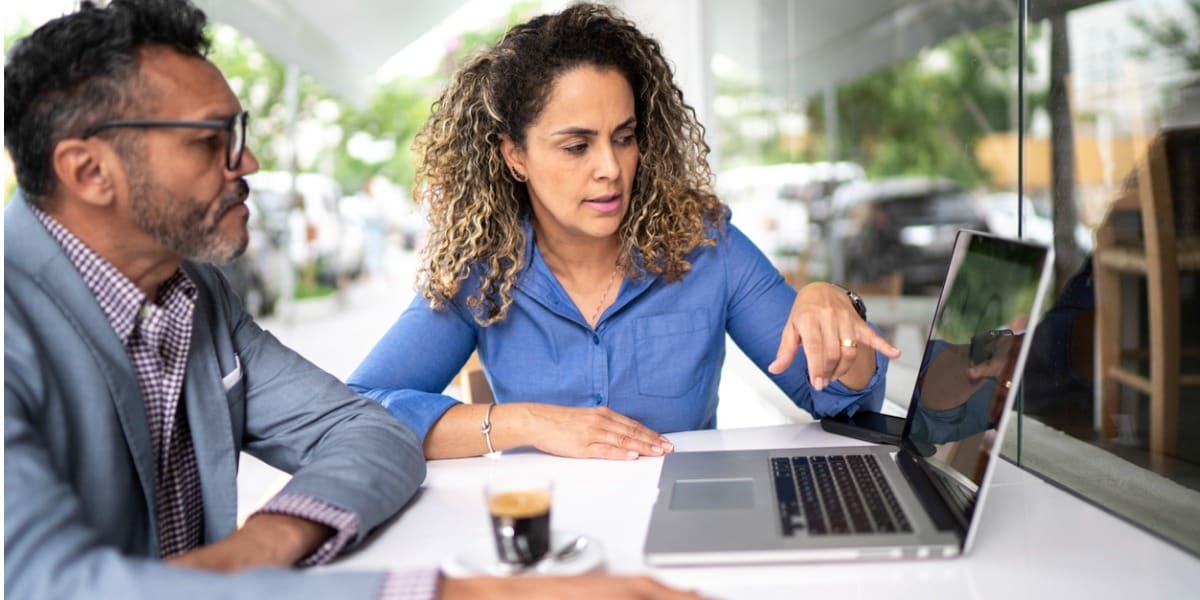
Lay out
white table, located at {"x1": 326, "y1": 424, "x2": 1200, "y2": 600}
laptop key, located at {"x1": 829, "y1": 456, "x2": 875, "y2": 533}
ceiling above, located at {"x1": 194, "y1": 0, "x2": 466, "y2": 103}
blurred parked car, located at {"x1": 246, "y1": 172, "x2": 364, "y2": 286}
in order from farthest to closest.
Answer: blurred parked car, located at {"x1": 246, "y1": 172, "x2": 364, "y2": 286} < ceiling above, located at {"x1": 194, "y1": 0, "x2": 466, "y2": 103} < laptop key, located at {"x1": 829, "y1": 456, "x2": 875, "y2": 533} < white table, located at {"x1": 326, "y1": 424, "x2": 1200, "y2": 600}

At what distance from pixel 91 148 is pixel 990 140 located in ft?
20.1

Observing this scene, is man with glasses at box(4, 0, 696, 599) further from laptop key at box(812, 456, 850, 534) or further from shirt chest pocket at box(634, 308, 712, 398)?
shirt chest pocket at box(634, 308, 712, 398)

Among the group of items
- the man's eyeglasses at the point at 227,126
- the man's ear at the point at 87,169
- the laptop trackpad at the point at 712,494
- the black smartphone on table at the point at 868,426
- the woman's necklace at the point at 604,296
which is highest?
the man's eyeglasses at the point at 227,126

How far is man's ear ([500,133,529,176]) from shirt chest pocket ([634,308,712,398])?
0.38 meters

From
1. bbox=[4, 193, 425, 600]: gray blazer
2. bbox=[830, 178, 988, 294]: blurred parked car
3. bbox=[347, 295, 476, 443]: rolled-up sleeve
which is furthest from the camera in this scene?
bbox=[830, 178, 988, 294]: blurred parked car

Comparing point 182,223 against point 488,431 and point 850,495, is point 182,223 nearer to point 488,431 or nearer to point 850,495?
point 488,431

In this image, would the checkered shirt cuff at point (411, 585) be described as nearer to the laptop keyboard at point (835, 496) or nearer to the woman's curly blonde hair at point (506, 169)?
the laptop keyboard at point (835, 496)

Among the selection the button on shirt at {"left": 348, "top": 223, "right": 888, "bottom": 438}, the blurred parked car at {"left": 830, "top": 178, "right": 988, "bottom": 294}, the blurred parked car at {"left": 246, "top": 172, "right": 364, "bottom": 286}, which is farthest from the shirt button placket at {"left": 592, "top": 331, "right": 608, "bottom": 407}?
the blurred parked car at {"left": 246, "top": 172, "right": 364, "bottom": 286}

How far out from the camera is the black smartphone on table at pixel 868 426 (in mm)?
1524

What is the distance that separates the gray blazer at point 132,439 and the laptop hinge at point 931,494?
23.3 inches

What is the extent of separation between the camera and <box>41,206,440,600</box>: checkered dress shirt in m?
1.09

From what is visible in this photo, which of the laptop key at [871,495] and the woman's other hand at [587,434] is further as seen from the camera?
the woman's other hand at [587,434]

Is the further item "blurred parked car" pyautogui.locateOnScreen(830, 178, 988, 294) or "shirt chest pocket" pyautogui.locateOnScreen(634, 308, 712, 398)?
"blurred parked car" pyautogui.locateOnScreen(830, 178, 988, 294)

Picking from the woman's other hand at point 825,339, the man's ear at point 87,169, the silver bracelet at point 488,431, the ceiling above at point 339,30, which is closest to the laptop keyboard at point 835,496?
the woman's other hand at point 825,339
